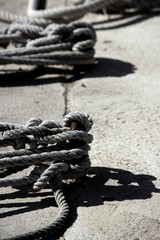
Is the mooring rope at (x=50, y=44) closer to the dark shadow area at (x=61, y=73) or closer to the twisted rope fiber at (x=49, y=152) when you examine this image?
the dark shadow area at (x=61, y=73)

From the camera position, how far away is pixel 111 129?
2.31 meters

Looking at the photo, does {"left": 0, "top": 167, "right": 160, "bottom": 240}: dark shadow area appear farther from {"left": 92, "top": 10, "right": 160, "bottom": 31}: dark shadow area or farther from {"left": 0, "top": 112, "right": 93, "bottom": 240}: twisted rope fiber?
{"left": 92, "top": 10, "right": 160, "bottom": 31}: dark shadow area

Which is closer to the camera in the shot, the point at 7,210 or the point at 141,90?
the point at 7,210

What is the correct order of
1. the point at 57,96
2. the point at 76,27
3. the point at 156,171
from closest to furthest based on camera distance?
1. the point at 156,171
2. the point at 57,96
3. the point at 76,27

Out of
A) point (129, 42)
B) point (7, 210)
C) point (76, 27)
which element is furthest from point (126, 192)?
point (129, 42)

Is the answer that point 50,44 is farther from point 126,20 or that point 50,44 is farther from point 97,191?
point 97,191

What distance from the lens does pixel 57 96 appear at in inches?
102

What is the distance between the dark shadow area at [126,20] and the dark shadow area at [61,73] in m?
0.48

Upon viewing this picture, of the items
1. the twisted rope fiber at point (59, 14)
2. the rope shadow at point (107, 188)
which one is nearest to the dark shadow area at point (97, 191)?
the rope shadow at point (107, 188)

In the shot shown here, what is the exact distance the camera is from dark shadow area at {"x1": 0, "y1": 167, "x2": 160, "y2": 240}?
1.88 m

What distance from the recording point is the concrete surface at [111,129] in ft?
5.95

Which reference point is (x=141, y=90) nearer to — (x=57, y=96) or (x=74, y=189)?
(x=57, y=96)

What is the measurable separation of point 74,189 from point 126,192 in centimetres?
15

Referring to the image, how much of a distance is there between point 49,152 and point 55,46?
0.92 m
